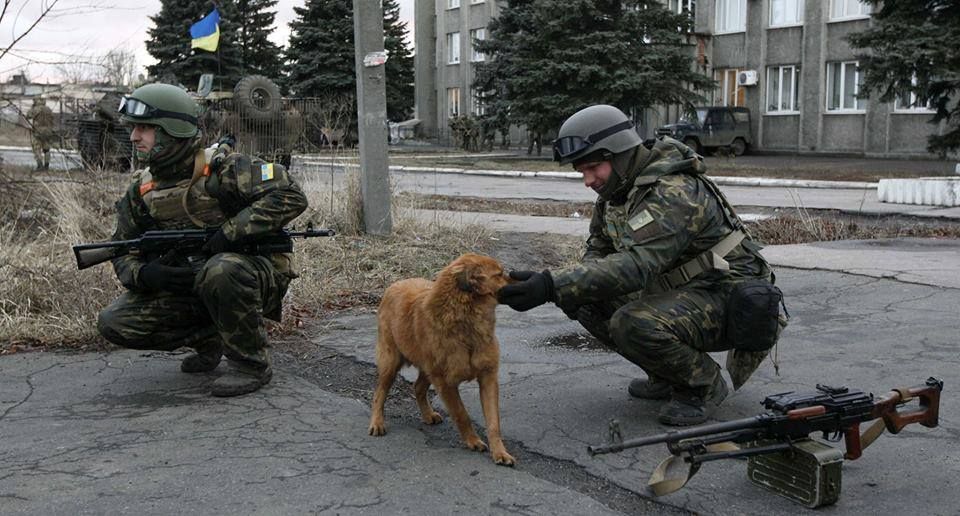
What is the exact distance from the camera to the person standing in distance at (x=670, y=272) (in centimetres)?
402

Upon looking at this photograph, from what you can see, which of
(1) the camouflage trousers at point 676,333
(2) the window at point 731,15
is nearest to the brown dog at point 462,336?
(1) the camouflage trousers at point 676,333

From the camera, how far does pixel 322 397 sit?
488 cm

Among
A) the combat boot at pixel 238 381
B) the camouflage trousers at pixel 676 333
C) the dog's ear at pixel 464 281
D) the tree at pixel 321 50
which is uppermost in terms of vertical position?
the tree at pixel 321 50

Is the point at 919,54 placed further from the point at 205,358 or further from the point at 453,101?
the point at 453,101

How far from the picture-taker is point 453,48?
171 ft

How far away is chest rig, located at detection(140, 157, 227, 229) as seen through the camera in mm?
5078

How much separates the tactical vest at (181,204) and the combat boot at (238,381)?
83 centimetres

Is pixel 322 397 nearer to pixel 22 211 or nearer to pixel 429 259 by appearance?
pixel 429 259

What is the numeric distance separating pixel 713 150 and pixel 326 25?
65.8 ft

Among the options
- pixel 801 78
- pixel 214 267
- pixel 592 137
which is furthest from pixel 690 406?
pixel 801 78

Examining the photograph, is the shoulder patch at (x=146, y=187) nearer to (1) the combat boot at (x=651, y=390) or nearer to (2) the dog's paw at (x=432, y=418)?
(2) the dog's paw at (x=432, y=418)

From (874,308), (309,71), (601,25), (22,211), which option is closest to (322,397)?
(874,308)

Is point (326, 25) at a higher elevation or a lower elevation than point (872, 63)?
higher

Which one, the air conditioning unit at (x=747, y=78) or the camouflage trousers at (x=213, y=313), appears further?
the air conditioning unit at (x=747, y=78)
